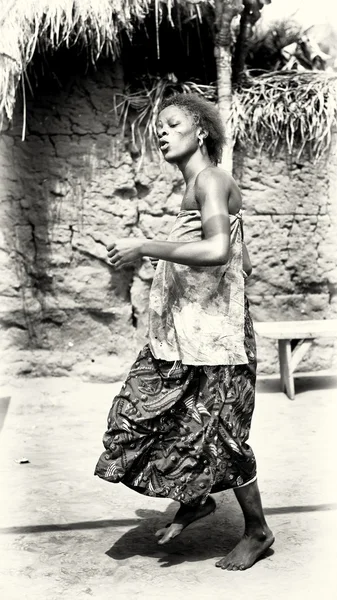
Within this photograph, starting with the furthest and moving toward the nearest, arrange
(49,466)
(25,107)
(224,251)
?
(25,107), (49,466), (224,251)

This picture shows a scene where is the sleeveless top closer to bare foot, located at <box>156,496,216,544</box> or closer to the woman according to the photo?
the woman

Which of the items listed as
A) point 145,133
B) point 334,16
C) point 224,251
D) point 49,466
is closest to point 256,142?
point 145,133

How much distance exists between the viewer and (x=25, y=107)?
6254mm

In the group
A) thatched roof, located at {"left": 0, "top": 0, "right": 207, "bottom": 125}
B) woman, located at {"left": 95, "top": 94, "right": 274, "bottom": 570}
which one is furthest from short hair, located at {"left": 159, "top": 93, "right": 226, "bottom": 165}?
thatched roof, located at {"left": 0, "top": 0, "right": 207, "bottom": 125}

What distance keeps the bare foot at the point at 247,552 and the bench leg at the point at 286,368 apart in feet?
9.75

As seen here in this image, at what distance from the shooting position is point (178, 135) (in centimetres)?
301

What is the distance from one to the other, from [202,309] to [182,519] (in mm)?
767

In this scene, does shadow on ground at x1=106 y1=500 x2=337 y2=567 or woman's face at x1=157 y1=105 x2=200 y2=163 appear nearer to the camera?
woman's face at x1=157 y1=105 x2=200 y2=163

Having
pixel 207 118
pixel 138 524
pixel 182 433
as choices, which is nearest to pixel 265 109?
pixel 207 118

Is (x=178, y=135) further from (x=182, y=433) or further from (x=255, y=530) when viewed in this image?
(x=255, y=530)

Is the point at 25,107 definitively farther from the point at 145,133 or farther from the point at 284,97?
the point at 284,97

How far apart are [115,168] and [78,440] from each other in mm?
2277

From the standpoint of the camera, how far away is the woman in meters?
2.93

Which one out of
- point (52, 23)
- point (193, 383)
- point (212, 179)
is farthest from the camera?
point (52, 23)
